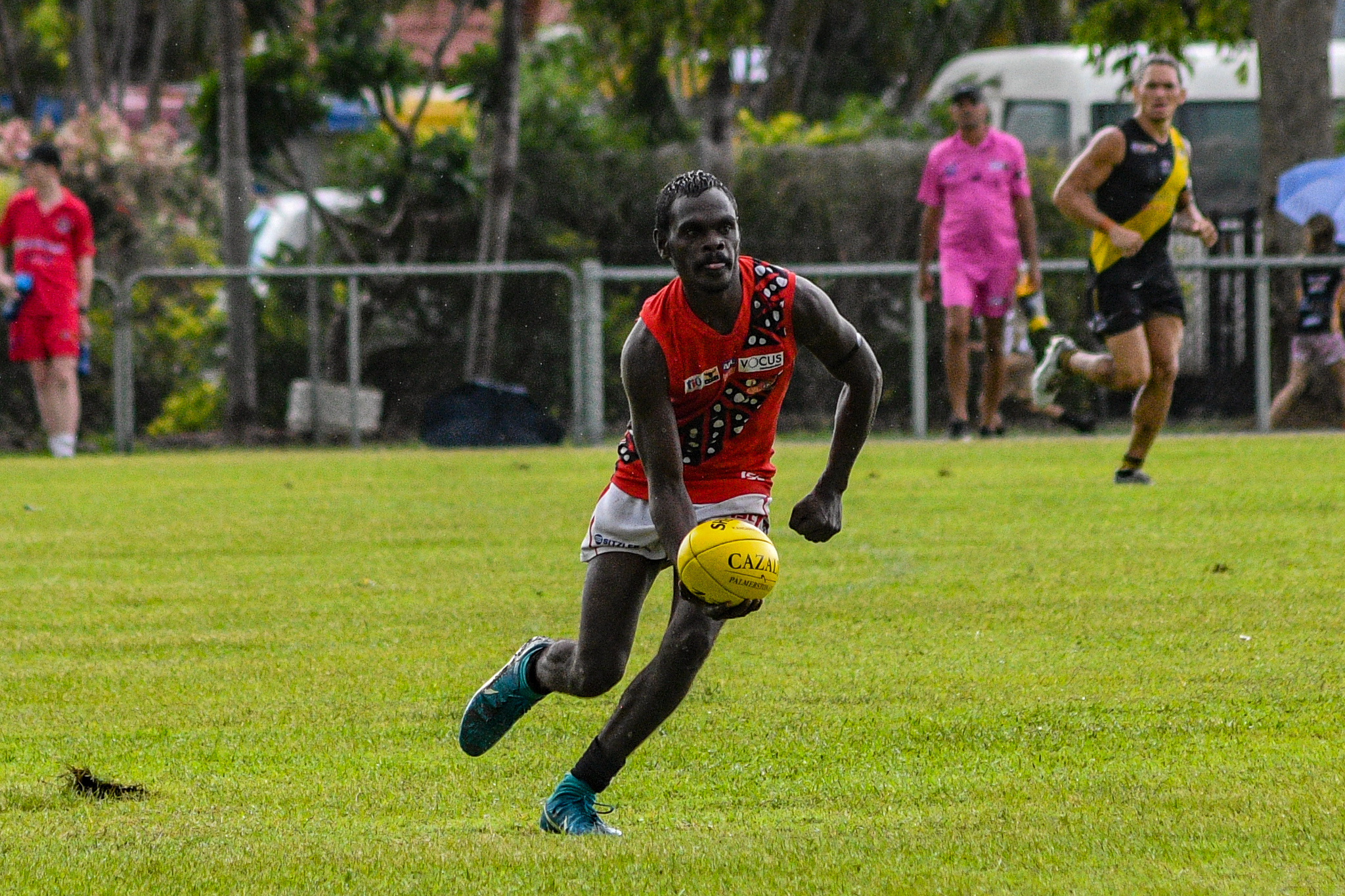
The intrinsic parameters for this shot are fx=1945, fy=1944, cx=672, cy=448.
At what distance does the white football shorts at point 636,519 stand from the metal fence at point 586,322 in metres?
11.2

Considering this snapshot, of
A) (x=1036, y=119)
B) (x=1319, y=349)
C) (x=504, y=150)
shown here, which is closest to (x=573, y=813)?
(x=1319, y=349)

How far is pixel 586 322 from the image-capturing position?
16.2 meters

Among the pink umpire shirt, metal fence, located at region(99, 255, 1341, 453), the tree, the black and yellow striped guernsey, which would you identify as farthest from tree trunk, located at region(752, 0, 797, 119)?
the black and yellow striped guernsey

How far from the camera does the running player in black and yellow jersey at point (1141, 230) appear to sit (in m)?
10.3

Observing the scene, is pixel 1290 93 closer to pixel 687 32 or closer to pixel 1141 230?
pixel 687 32

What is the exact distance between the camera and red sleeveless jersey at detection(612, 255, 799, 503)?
425 cm

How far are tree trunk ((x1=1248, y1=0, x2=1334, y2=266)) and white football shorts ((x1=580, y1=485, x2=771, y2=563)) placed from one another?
1342 cm

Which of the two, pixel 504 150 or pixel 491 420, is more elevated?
pixel 504 150

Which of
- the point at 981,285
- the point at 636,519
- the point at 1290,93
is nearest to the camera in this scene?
the point at 636,519

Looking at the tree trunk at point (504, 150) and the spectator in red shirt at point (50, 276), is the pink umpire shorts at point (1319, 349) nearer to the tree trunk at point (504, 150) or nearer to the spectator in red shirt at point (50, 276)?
the tree trunk at point (504, 150)

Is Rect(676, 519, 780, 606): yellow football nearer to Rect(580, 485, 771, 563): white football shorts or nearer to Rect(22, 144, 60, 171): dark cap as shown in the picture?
Rect(580, 485, 771, 563): white football shorts

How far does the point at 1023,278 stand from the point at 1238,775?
34.7 feet

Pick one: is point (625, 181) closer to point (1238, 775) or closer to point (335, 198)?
point (335, 198)

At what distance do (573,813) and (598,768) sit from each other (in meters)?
0.14
